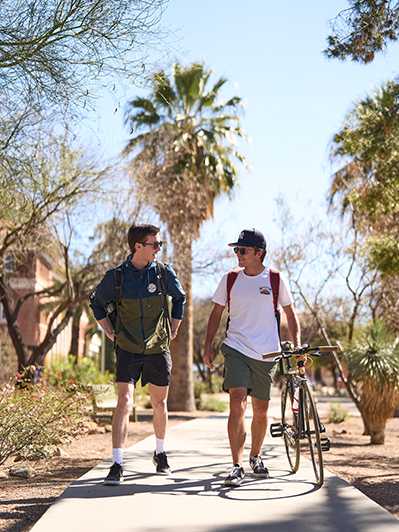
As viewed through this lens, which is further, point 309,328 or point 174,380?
point 309,328

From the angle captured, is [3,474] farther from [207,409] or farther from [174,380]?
[207,409]

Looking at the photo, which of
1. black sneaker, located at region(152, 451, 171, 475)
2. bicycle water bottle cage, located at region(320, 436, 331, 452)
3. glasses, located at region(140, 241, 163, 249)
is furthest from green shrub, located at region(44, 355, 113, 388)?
bicycle water bottle cage, located at region(320, 436, 331, 452)

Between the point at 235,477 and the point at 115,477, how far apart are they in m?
0.88

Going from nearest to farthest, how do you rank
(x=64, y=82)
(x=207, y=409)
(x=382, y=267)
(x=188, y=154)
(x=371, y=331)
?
(x=64, y=82)
(x=382, y=267)
(x=371, y=331)
(x=188, y=154)
(x=207, y=409)

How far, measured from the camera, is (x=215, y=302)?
7.55 metres

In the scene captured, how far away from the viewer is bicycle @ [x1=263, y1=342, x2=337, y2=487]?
265 inches

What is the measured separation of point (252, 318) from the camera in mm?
7383

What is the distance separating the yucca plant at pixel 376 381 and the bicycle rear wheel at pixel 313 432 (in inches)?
287

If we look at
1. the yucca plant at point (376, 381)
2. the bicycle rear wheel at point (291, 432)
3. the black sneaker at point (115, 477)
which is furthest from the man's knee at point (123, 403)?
the yucca plant at point (376, 381)

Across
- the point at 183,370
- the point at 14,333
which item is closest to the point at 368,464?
the point at 14,333

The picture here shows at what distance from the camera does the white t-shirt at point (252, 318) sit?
735 centimetres

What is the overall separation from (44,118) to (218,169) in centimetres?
1781

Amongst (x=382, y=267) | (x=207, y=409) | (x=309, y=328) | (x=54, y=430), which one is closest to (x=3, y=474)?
(x=54, y=430)

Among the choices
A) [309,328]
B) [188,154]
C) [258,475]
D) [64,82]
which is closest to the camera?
[258,475]
